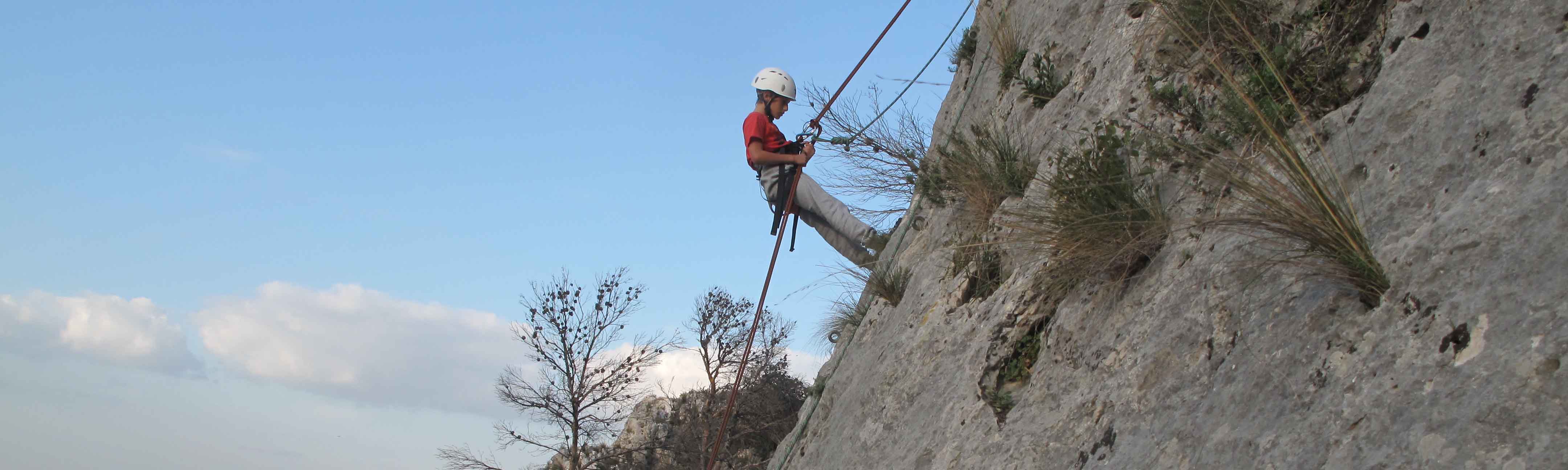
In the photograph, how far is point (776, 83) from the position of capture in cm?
724

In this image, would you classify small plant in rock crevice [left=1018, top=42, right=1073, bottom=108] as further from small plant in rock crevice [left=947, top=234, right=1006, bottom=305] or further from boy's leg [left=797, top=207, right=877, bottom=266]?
boy's leg [left=797, top=207, right=877, bottom=266]

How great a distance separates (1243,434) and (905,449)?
185 centimetres

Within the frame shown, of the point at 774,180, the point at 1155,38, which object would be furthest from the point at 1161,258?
the point at 774,180

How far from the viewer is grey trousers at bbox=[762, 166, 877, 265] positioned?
271 inches

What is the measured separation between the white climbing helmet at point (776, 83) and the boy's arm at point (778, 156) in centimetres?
47

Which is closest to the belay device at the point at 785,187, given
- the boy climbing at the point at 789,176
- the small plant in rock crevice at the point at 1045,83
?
the boy climbing at the point at 789,176

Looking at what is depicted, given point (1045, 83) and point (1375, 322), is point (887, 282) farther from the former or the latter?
point (1375, 322)

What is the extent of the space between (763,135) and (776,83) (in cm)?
46

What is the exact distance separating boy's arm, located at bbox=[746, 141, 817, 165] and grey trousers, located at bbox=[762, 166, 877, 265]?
0.31 feet

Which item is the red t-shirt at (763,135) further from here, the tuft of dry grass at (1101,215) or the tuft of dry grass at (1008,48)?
the tuft of dry grass at (1101,215)

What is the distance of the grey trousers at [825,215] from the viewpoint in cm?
688

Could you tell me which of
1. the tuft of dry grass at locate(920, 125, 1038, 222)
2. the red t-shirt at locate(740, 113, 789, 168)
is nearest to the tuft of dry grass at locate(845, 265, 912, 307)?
the tuft of dry grass at locate(920, 125, 1038, 222)

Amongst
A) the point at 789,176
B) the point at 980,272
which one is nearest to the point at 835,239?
the point at 789,176

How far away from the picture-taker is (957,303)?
4.32 m
